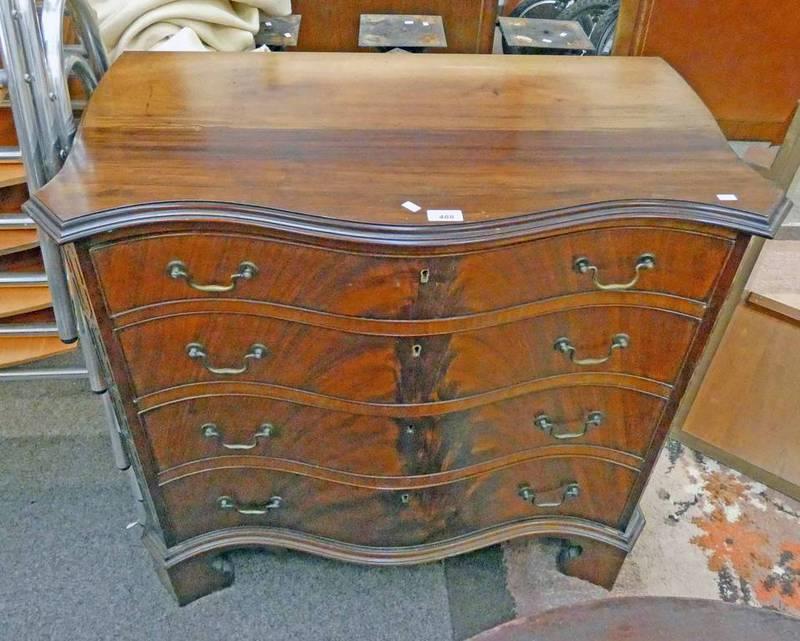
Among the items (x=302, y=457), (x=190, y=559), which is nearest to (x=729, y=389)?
(x=302, y=457)

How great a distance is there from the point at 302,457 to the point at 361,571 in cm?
42

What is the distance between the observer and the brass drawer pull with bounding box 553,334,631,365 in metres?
1.03

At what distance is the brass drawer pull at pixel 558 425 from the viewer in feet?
3.71

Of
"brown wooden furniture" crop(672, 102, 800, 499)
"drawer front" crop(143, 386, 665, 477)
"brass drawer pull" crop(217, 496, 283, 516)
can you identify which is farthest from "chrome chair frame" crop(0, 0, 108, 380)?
"brown wooden furniture" crop(672, 102, 800, 499)

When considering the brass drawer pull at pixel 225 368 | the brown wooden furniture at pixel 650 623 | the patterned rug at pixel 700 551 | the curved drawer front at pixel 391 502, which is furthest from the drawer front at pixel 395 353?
the patterned rug at pixel 700 551

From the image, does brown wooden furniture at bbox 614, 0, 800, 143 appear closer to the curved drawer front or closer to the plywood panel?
the plywood panel

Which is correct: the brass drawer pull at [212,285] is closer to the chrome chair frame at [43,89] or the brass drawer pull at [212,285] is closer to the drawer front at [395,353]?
the drawer front at [395,353]

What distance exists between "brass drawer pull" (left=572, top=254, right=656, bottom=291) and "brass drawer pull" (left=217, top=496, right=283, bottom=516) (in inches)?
26.1

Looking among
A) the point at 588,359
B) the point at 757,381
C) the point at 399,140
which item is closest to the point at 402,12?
the point at 399,140

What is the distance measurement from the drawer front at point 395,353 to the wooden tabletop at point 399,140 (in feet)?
0.62

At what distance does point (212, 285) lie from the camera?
91 centimetres

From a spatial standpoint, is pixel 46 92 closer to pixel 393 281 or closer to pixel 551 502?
pixel 393 281

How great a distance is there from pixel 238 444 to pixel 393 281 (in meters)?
0.43

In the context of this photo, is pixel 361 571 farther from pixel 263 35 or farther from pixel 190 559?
pixel 263 35
